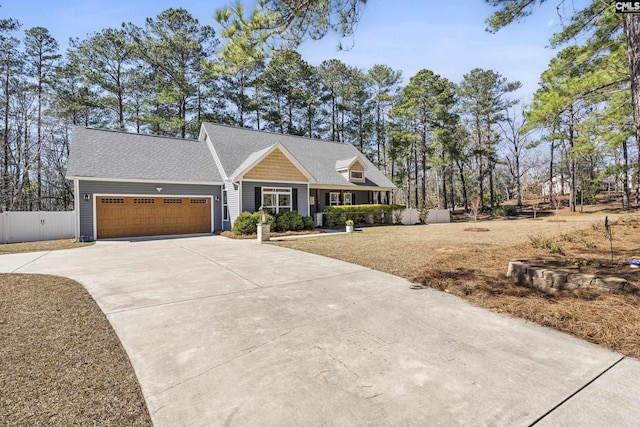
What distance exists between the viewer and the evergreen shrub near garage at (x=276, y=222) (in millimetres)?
14094

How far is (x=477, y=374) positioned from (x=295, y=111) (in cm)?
3103

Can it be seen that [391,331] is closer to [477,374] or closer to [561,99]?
[477,374]

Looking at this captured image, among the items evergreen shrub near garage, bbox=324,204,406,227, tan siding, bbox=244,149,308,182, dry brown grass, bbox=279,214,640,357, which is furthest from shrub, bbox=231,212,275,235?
evergreen shrub near garage, bbox=324,204,406,227

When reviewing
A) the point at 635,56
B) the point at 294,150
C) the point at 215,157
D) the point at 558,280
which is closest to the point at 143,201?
the point at 215,157

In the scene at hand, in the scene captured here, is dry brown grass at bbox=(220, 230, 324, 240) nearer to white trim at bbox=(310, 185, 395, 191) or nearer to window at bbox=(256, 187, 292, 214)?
window at bbox=(256, 187, 292, 214)

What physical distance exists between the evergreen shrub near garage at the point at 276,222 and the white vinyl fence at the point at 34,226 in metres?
8.70

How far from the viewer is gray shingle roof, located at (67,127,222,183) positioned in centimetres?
1380

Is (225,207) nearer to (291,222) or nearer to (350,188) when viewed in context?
(291,222)

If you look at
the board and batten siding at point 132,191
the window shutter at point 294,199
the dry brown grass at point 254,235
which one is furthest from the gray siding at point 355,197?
the board and batten siding at point 132,191

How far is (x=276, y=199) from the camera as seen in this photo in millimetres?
16062

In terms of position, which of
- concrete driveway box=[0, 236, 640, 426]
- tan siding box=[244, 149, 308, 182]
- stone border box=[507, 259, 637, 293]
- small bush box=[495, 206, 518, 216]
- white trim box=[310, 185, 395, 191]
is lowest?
concrete driveway box=[0, 236, 640, 426]

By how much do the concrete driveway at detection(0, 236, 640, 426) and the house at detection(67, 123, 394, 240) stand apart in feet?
33.7

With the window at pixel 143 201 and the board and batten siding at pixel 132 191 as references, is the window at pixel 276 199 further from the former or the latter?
the window at pixel 143 201

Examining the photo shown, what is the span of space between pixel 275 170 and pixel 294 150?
6133mm
